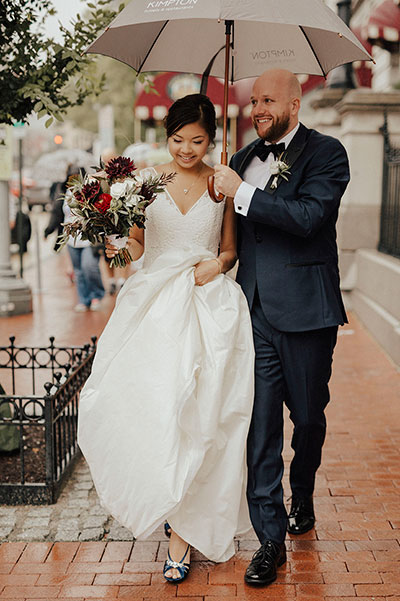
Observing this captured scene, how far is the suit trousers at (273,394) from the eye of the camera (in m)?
3.58

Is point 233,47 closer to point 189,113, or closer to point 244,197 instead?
point 189,113

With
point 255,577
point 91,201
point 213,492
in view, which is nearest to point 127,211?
point 91,201

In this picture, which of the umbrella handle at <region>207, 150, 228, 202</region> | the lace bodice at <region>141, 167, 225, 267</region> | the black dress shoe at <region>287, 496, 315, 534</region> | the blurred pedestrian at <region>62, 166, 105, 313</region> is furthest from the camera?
the blurred pedestrian at <region>62, 166, 105, 313</region>

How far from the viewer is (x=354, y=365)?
7.74 metres

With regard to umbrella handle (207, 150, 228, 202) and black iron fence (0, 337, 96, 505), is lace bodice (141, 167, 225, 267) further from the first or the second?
black iron fence (0, 337, 96, 505)

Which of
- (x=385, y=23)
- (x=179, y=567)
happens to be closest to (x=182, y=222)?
(x=179, y=567)

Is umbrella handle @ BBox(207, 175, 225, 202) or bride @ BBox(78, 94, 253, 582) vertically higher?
umbrella handle @ BBox(207, 175, 225, 202)

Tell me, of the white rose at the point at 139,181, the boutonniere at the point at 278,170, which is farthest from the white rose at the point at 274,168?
the white rose at the point at 139,181

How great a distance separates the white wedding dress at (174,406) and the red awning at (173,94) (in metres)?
15.8

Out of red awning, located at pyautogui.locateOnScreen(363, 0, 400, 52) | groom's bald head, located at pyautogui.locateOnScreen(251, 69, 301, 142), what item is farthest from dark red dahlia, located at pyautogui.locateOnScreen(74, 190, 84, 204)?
red awning, located at pyautogui.locateOnScreen(363, 0, 400, 52)

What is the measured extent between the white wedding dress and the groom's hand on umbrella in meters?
0.36

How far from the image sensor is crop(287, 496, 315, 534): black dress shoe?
13.1 feet

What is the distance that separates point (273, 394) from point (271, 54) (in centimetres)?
201

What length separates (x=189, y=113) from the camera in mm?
3521
